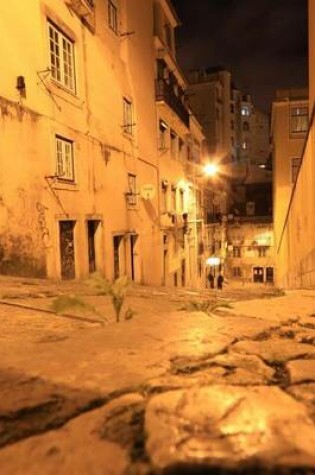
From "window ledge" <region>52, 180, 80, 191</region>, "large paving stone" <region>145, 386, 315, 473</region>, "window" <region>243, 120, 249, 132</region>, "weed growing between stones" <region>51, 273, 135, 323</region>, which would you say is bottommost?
"large paving stone" <region>145, 386, 315, 473</region>

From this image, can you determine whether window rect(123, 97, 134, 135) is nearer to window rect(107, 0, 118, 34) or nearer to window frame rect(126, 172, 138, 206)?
window frame rect(126, 172, 138, 206)

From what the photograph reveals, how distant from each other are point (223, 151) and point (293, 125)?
24.5 meters

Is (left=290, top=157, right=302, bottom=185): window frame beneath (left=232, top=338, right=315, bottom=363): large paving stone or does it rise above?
above

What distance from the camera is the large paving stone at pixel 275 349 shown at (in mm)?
2686

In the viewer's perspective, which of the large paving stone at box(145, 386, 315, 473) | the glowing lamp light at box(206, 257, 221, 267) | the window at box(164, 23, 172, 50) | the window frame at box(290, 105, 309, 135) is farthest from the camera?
the glowing lamp light at box(206, 257, 221, 267)

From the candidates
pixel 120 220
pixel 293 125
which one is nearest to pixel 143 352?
pixel 120 220

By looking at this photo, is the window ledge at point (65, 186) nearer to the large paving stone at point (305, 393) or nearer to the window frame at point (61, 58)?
the window frame at point (61, 58)

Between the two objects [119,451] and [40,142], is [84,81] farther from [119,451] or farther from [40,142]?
[119,451]

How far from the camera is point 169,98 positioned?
61.4ft

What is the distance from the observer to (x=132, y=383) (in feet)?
7.04

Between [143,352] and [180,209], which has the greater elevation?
[180,209]

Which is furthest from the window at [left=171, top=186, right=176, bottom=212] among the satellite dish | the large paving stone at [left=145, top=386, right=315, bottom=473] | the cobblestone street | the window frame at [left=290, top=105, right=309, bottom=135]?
the large paving stone at [left=145, top=386, right=315, bottom=473]

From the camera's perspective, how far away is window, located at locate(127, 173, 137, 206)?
47.2ft

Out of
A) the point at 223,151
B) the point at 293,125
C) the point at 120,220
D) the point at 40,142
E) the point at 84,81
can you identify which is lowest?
the point at 120,220
